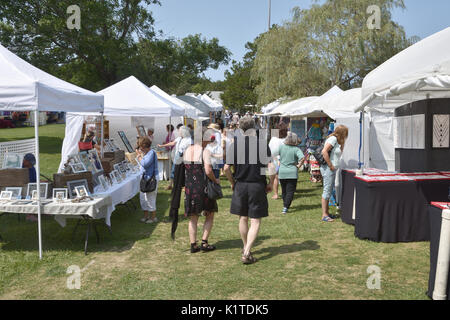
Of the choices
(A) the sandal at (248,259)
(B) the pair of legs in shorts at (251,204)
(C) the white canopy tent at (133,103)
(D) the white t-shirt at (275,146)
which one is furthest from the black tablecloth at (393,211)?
(C) the white canopy tent at (133,103)

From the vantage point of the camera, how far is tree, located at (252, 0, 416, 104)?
18438 millimetres

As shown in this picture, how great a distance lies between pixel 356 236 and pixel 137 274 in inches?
130

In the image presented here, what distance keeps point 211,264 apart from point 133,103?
655cm

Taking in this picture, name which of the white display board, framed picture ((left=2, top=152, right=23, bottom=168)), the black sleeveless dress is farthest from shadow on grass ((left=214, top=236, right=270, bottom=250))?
framed picture ((left=2, top=152, right=23, bottom=168))

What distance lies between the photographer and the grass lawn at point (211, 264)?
4070 mm

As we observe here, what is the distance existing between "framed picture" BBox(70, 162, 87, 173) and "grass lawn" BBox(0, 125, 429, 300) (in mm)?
1058

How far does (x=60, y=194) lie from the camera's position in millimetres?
5418

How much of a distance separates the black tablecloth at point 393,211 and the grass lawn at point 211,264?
0.16 m

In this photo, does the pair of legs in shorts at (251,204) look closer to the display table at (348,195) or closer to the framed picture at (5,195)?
the display table at (348,195)

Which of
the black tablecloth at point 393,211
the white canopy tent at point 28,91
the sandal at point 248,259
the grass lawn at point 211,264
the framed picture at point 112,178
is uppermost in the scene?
the white canopy tent at point 28,91

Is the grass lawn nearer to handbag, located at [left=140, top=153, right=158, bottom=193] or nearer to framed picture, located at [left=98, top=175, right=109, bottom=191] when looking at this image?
handbag, located at [left=140, top=153, right=158, bottom=193]

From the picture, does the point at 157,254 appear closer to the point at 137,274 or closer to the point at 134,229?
the point at 137,274

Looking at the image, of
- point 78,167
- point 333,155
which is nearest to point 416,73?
point 333,155
